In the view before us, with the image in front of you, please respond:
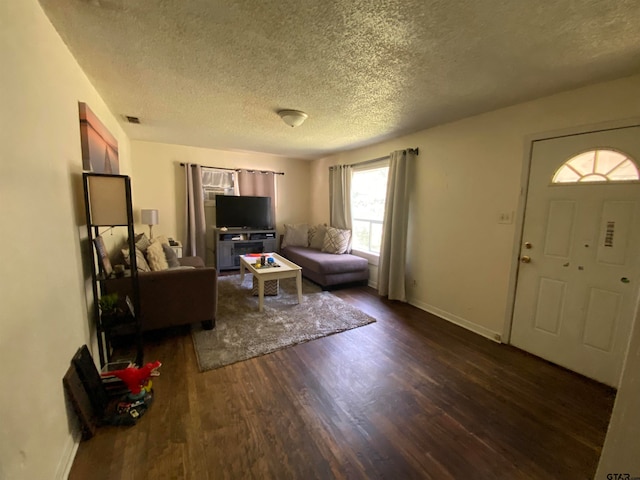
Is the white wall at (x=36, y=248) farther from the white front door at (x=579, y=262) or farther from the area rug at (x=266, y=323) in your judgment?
the white front door at (x=579, y=262)

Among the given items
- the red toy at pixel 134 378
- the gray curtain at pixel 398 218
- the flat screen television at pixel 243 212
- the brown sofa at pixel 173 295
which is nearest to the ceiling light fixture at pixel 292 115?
the gray curtain at pixel 398 218

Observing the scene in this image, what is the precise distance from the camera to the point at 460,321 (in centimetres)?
309

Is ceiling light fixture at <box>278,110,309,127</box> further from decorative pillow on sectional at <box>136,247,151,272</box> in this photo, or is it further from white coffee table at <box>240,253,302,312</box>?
decorative pillow on sectional at <box>136,247,151,272</box>

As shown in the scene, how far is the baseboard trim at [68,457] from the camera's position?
126 centimetres

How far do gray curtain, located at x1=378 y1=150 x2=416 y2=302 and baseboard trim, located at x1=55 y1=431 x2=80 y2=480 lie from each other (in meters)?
3.32

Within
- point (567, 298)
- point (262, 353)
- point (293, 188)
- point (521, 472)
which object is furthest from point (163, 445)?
point (293, 188)

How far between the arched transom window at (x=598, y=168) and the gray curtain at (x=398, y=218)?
A: 5.33 ft

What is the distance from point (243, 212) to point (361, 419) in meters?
4.29

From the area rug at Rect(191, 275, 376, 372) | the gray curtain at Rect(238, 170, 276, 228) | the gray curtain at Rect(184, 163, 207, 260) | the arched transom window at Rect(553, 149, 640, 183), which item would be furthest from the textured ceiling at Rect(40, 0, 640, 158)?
the gray curtain at Rect(238, 170, 276, 228)


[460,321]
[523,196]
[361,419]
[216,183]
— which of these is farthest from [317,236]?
[361,419]

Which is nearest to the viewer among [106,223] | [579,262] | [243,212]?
[106,223]

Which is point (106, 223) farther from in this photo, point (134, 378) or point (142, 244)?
point (142, 244)

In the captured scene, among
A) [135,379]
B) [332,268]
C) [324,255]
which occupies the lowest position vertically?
[135,379]

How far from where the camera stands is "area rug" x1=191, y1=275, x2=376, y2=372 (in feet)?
7.97
